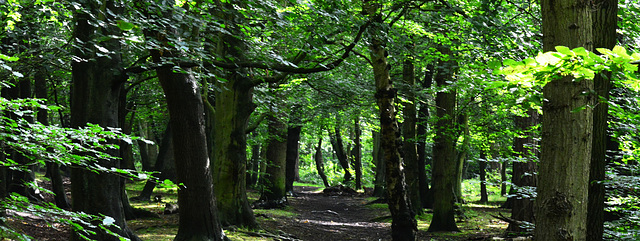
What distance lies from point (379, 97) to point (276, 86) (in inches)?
195

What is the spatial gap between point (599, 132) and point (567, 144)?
223 cm

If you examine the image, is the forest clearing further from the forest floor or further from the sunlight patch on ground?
the sunlight patch on ground

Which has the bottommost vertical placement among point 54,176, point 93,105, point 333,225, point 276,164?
point 333,225

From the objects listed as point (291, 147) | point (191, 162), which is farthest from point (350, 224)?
point (191, 162)

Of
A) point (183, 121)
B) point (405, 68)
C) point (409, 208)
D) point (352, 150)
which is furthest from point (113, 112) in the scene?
point (352, 150)

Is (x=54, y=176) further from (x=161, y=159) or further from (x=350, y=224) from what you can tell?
(x=350, y=224)

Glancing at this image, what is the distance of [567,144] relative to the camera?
121 inches

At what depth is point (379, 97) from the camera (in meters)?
9.20

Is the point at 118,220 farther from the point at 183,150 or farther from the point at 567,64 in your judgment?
the point at 567,64

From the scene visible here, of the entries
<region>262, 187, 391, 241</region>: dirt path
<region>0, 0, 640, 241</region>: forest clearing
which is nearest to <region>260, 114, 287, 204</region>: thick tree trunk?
<region>0, 0, 640, 241</region>: forest clearing

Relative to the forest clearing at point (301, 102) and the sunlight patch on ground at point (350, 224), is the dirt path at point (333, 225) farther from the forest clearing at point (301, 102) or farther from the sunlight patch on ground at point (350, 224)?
the forest clearing at point (301, 102)

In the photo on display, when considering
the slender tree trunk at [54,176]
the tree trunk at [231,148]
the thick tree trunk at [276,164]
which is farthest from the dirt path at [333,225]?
the slender tree trunk at [54,176]

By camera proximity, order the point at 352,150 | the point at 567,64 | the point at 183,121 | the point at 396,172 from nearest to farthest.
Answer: the point at 567,64 → the point at 183,121 → the point at 396,172 → the point at 352,150

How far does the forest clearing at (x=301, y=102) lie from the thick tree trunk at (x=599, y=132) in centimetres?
2
